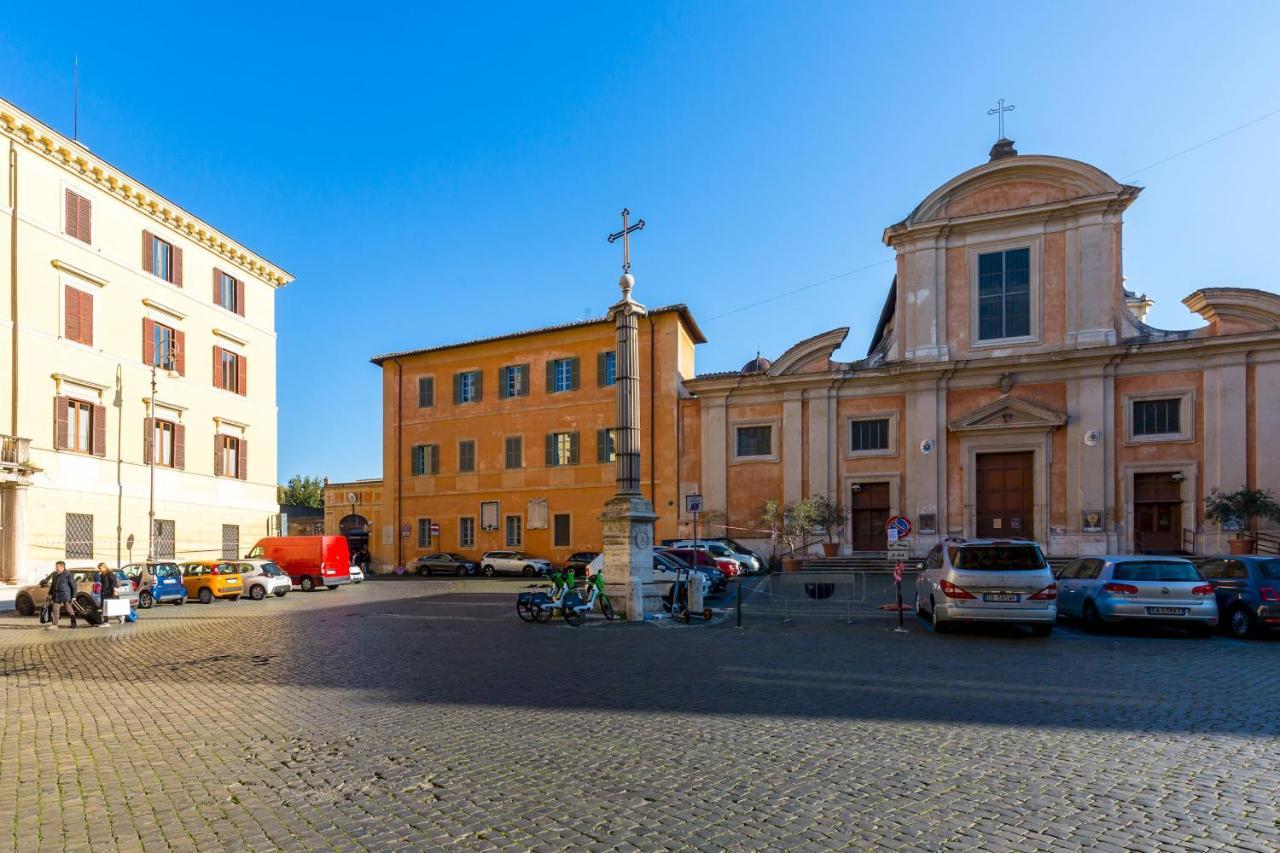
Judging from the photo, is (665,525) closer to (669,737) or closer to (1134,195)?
(1134,195)

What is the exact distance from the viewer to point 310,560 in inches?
1192

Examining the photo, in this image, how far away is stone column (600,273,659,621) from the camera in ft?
52.4

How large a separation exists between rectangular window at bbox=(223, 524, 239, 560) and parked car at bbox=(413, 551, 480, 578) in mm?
8336

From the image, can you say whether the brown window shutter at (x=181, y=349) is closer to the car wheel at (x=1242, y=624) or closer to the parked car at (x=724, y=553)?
the parked car at (x=724, y=553)

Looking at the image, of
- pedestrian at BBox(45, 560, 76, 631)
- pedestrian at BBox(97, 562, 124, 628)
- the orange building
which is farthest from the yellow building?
pedestrian at BBox(45, 560, 76, 631)

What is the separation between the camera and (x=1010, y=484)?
1232 inches

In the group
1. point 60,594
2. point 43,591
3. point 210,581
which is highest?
point 60,594

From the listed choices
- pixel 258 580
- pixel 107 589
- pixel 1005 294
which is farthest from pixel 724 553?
pixel 107 589

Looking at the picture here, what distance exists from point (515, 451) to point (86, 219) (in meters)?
19.2

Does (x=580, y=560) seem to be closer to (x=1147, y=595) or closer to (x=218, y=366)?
(x=218, y=366)

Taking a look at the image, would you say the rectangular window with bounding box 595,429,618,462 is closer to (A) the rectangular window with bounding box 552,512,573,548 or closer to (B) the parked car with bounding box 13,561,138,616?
(A) the rectangular window with bounding box 552,512,573,548

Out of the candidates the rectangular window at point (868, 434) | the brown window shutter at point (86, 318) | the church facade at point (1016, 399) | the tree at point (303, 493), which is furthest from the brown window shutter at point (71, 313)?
the tree at point (303, 493)

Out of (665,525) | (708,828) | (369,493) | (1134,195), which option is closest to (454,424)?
(369,493)

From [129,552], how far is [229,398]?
7.83 meters
